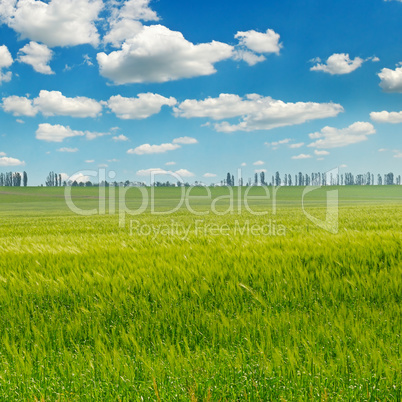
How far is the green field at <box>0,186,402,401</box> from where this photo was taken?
8.81 ft

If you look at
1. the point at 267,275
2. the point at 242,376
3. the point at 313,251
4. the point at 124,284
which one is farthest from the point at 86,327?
the point at 313,251

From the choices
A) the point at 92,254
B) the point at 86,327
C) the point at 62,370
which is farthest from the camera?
the point at 92,254

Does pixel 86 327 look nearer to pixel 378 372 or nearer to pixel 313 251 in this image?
pixel 378 372

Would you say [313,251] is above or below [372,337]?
above

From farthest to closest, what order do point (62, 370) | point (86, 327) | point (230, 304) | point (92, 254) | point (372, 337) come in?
1. point (92, 254)
2. point (230, 304)
3. point (86, 327)
4. point (372, 337)
5. point (62, 370)

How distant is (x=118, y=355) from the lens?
3.16 m

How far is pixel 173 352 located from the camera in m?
3.15

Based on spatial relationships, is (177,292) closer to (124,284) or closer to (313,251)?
(124,284)

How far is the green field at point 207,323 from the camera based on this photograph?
2686 mm

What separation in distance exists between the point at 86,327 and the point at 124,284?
0.85 m

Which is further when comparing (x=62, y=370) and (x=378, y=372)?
(x=62, y=370)

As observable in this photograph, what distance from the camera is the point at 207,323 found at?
3713 mm

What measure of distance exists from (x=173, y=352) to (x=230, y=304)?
3.76 ft

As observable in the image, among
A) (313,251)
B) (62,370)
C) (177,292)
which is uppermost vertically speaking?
(313,251)
